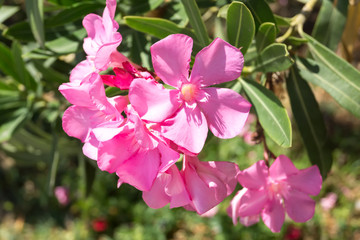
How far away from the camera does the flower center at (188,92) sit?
67cm

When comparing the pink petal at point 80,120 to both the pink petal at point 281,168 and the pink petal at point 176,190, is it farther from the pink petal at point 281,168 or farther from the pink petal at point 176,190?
the pink petal at point 281,168

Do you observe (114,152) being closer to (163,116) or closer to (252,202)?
(163,116)

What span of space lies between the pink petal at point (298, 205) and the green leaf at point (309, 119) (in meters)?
0.21

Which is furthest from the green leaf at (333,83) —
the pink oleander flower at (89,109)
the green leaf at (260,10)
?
the pink oleander flower at (89,109)

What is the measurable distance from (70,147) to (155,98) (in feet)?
4.26

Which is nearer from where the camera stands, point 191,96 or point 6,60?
point 191,96

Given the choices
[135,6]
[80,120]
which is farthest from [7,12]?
[80,120]

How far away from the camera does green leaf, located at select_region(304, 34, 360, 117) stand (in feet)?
2.84

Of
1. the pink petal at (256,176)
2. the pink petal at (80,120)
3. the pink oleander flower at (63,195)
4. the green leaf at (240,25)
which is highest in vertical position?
the green leaf at (240,25)

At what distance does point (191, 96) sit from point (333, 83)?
0.40m

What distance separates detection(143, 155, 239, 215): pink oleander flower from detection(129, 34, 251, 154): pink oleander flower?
0.26ft

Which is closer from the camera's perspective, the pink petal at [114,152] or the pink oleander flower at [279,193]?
the pink petal at [114,152]

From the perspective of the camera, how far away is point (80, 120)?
27.8 inches

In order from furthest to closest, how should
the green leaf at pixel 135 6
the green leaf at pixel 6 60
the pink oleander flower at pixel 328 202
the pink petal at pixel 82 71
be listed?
the pink oleander flower at pixel 328 202 → the green leaf at pixel 6 60 → the green leaf at pixel 135 6 → the pink petal at pixel 82 71
